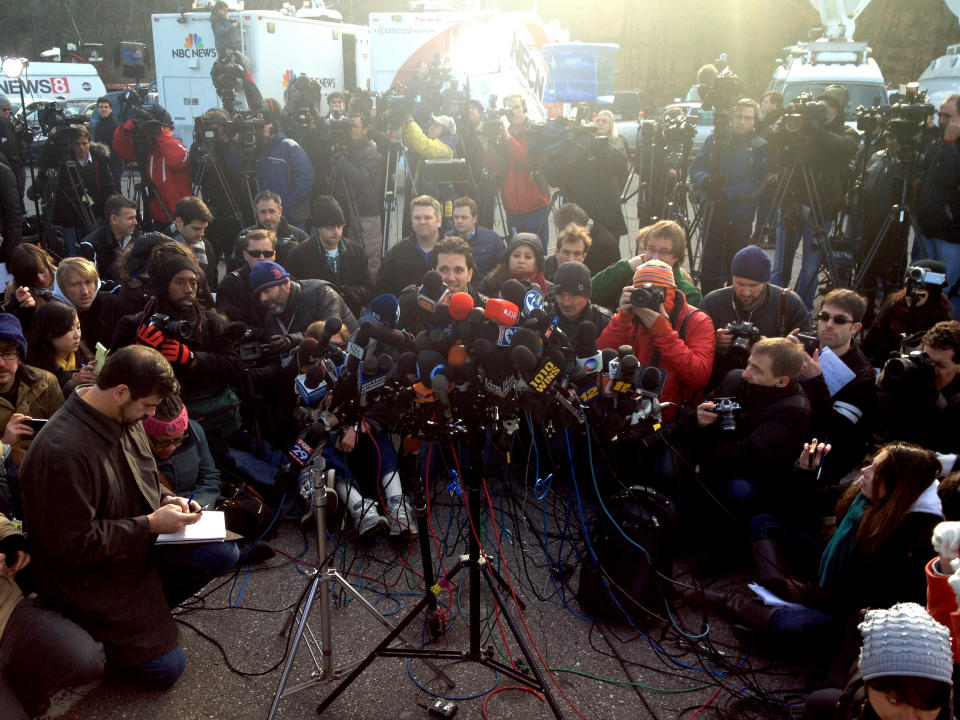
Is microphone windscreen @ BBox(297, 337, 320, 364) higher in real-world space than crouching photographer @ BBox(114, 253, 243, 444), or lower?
higher

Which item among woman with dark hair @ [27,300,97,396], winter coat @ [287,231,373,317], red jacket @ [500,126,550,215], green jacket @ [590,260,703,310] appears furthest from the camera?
red jacket @ [500,126,550,215]

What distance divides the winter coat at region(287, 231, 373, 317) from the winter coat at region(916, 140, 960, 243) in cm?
436

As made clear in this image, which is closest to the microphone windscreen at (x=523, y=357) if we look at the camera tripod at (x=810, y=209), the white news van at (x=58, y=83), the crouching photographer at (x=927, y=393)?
the crouching photographer at (x=927, y=393)

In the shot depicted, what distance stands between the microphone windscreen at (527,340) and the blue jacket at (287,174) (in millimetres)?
5657

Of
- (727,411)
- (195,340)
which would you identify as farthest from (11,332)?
(727,411)

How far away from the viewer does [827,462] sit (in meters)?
3.89

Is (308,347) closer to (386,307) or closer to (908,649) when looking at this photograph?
(386,307)

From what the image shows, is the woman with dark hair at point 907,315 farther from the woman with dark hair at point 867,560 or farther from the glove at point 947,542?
the glove at point 947,542

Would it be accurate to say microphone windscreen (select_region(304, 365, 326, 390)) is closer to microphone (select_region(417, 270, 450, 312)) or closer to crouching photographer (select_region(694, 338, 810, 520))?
microphone (select_region(417, 270, 450, 312))

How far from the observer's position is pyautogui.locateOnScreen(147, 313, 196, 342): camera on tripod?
4188mm

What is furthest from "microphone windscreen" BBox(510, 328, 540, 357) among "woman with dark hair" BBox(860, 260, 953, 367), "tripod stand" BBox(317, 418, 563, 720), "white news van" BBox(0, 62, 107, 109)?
"white news van" BBox(0, 62, 107, 109)

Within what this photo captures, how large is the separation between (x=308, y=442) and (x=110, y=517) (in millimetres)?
757

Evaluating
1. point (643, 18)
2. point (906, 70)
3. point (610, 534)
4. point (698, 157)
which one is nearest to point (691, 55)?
point (643, 18)

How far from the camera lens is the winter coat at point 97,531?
2.72 m
